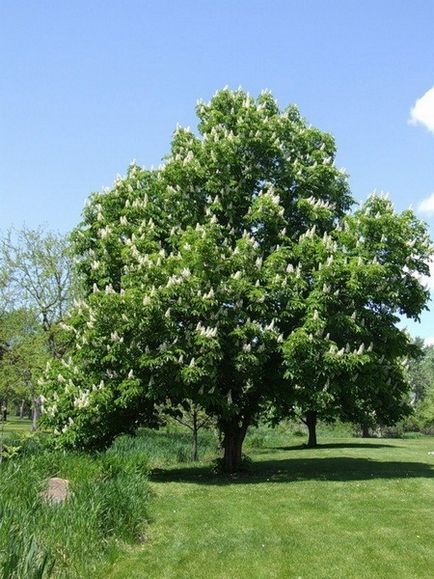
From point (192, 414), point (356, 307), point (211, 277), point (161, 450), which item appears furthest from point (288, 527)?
point (192, 414)

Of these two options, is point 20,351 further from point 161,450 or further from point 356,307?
point 356,307

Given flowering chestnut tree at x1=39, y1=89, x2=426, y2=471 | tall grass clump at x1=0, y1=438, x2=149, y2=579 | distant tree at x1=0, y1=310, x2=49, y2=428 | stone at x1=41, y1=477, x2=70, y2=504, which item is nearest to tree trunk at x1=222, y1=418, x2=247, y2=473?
flowering chestnut tree at x1=39, y1=89, x2=426, y2=471

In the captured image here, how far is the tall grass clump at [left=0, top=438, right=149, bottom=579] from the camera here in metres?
7.88

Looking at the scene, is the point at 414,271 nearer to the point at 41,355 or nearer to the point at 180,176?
the point at 180,176

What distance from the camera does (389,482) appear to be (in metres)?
20.8

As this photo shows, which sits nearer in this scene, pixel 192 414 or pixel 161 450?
pixel 161 450

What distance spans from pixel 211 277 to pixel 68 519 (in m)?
10.5

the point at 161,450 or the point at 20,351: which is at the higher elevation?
the point at 20,351

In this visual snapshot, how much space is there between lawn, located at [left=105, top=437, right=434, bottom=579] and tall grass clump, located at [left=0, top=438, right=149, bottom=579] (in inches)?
21.6

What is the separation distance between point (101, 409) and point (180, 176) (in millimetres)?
9093

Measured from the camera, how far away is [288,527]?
14.1 metres

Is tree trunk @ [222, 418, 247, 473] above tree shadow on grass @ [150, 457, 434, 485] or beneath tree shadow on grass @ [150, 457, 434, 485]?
above

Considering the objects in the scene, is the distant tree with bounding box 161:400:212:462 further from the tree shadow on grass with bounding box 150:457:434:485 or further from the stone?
the stone

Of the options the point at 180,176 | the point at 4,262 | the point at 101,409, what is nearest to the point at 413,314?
the point at 180,176
